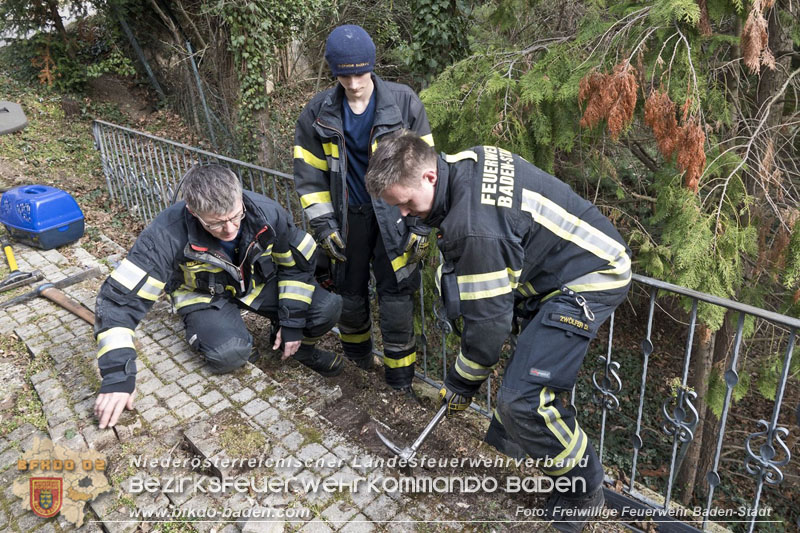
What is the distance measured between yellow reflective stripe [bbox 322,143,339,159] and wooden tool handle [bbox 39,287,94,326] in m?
2.24

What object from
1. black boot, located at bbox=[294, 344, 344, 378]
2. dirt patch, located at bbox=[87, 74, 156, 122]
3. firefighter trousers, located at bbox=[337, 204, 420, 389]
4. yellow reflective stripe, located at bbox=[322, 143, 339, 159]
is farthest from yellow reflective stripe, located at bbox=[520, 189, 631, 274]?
dirt patch, located at bbox=[87, 74, 156, 122]

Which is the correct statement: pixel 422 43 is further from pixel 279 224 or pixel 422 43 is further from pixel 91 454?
pixel 91 454

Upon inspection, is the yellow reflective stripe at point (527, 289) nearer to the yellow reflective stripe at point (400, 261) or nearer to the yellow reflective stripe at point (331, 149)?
the yellow reflective stripe at point (400, 261)

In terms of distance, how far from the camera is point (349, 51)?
290cm

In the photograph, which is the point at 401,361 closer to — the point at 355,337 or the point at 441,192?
the point at 355,337

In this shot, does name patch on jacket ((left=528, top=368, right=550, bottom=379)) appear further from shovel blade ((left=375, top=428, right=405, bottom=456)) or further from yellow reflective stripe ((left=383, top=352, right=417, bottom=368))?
yellow reflective stripe ((left=383, top=352, right=417, bottom=368))

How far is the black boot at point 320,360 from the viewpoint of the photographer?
146 inches

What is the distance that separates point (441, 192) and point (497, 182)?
0.82ft

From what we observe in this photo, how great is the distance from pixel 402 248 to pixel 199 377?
1.54m

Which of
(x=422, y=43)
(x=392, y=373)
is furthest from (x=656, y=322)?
(x=392, y=373)

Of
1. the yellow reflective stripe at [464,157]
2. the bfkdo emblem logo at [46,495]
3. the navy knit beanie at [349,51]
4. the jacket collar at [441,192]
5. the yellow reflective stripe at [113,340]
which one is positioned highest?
the navy knit beanie at [349,51]

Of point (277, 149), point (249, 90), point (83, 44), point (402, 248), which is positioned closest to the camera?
point (402, 248)

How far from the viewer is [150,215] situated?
6.14 meters

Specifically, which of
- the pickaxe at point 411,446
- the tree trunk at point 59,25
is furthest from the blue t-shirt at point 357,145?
the tree trunk at point 59,25
